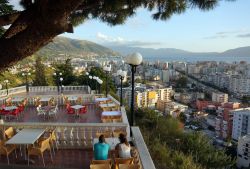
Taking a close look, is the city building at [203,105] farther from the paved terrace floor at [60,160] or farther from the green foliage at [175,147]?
the paved terrace floor at [60,160]

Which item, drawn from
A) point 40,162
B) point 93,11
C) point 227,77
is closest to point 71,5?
point 93,11

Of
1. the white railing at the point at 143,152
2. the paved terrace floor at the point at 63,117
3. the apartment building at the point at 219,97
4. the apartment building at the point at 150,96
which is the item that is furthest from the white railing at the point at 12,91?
the apartment building at the point at 219,97

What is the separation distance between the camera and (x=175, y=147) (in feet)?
43.4

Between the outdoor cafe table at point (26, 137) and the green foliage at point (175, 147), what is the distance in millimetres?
4370

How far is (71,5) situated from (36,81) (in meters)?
31.3

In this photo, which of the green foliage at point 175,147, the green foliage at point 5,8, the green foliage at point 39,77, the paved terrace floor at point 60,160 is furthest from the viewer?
the green foliage at point 39,77

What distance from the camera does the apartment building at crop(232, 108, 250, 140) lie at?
192ft

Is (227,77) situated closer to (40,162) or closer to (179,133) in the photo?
(179,133)

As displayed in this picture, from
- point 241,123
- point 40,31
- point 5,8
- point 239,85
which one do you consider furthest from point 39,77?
point 239,85

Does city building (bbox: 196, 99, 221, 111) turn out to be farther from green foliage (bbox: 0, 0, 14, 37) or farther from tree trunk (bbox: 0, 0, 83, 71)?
tree trunk (bbox: 0, 0, 83, 71)

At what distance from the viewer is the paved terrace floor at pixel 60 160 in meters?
6.22

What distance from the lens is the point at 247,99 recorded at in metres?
91.7

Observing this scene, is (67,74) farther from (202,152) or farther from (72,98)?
(202,152)

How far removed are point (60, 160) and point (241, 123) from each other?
195ft
